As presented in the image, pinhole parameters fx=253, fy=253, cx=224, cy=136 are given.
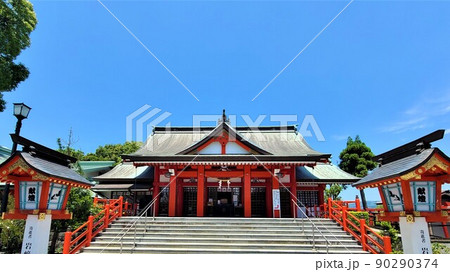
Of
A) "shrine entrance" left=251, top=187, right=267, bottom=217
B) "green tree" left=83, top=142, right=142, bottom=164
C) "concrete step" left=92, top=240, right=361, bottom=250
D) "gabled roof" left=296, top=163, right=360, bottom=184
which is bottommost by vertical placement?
"concrete step" left=92, top=240, right=361, bottom=250

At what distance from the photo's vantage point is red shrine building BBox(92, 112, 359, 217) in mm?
14602

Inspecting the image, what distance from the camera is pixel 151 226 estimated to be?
11609 millimetres

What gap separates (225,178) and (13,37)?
1495cm

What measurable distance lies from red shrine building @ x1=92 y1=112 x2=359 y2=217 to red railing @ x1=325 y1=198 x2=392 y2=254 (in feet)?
7.53

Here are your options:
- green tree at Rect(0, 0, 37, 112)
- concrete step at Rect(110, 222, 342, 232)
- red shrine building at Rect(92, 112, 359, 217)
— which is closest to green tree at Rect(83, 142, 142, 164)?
red shrine building at Rect(92, 112, 359, 217)

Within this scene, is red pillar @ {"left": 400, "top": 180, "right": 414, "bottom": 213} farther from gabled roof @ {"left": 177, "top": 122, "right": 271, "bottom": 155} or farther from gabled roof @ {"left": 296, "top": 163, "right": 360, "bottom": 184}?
gabled roof @ {"left": 296, "top": 163, "right": 360, "bottom": 184}

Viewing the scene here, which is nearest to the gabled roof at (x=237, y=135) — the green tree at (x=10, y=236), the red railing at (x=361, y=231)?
the red railing at (x=361, y=231)

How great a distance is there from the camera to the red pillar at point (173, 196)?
14.9m

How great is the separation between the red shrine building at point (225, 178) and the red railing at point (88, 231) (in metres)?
3.49

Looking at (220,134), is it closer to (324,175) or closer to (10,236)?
(324,175)

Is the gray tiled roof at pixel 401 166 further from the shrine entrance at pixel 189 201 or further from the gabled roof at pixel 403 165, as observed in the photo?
the shrine entrance at pixel 189 201

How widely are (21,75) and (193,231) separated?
14493 millimetres

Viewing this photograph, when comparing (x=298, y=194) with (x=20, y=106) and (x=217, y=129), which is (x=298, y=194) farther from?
(x=20, y=106)

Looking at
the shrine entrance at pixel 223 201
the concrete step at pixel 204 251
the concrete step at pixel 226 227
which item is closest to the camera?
the concrete step at pixel 204 251
